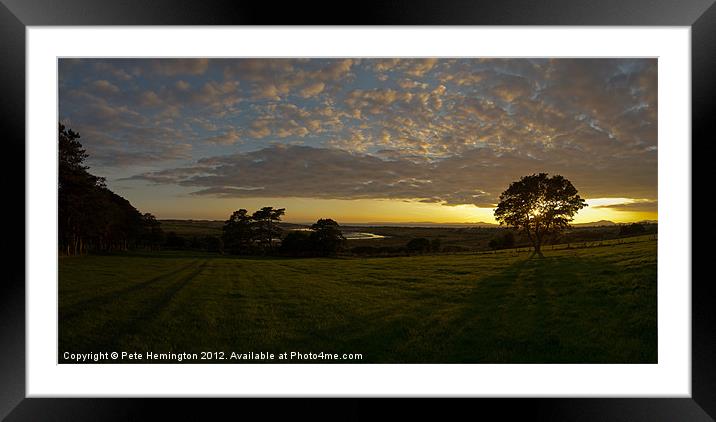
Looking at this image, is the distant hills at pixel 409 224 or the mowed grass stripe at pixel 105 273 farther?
the distant hills at pixel 409 224

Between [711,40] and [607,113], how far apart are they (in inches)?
39.8

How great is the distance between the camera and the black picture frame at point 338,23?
7.09 ft

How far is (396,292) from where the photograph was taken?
345cm

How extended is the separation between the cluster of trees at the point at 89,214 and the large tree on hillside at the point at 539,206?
3315mm

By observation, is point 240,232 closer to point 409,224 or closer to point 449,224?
point 409,224

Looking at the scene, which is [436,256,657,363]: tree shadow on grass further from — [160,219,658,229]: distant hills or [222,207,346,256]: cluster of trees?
[222,207,346,256]: cluster of trees

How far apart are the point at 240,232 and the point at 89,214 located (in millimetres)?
1264

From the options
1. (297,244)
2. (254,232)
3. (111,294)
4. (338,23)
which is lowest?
(111,294)

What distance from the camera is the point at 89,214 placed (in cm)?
303

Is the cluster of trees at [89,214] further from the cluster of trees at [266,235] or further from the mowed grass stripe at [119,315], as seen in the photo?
the cluster of trees at [266,235]

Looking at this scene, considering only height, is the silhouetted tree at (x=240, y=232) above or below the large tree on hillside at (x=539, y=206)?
below

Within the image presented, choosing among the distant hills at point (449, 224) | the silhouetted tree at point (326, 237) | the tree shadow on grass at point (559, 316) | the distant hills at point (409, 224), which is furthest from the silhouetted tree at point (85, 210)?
the tree shadow on grass at point (559, 316)

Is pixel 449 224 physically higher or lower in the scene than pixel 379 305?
higher

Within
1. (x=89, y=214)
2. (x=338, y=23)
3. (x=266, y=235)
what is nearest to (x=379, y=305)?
(x=266, y=235)
